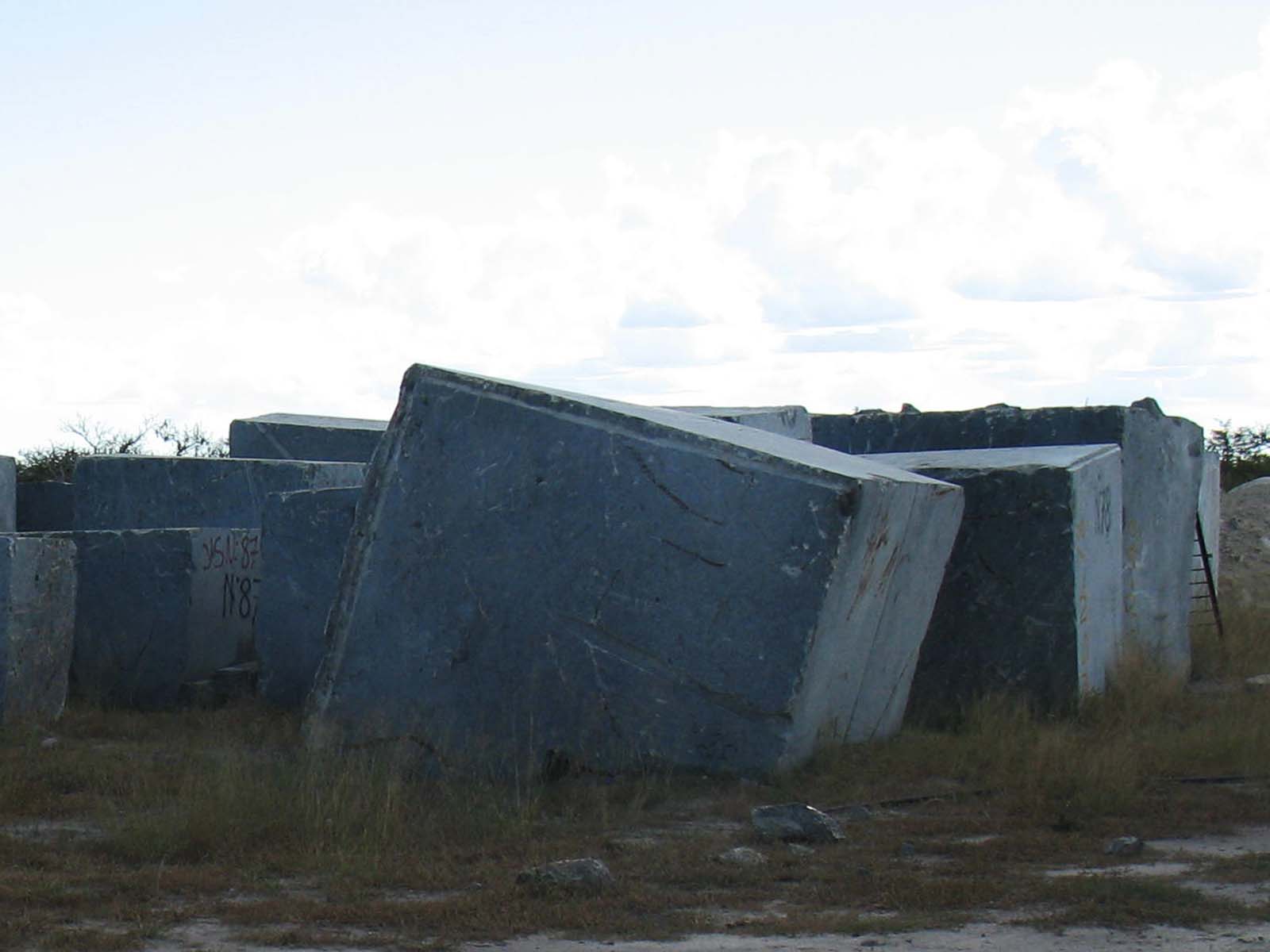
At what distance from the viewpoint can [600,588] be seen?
5820 millimetres

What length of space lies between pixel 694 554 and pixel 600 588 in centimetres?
36

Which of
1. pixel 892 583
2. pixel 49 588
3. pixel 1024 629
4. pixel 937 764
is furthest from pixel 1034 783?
pixel 49 588

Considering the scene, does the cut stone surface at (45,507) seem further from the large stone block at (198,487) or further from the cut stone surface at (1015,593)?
the cut stone surface at (1015,593)

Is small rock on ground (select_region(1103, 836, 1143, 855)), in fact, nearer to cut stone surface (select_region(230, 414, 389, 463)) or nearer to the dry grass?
the dry grass

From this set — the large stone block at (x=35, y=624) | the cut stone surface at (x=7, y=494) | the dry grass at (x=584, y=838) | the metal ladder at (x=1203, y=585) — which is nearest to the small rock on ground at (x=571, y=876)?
the dry grass at (x=584, y=838)

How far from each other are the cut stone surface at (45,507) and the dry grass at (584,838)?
4.51 meters

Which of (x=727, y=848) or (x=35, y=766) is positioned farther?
(x=35, y=766)

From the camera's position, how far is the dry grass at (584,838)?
398cm

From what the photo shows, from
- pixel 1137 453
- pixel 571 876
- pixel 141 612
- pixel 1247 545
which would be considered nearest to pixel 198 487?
pixel 141 612

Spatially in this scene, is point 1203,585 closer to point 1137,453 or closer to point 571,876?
Answer: point 1137,453

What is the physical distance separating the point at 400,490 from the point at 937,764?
2246 millimetres

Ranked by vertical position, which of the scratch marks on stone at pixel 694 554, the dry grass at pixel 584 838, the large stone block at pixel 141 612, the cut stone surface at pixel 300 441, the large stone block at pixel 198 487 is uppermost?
the cut stone surface at pixel 300 441

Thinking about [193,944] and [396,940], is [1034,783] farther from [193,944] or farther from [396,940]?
[193,944]

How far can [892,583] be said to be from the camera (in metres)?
6.27
